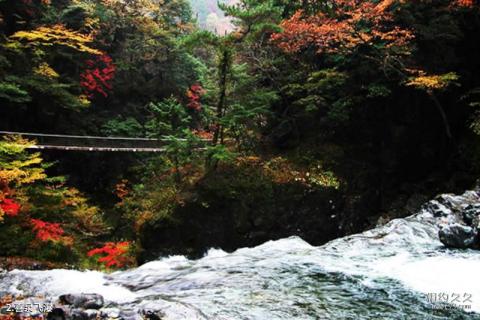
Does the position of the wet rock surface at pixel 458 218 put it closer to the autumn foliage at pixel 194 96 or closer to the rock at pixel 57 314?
the rock at pixel 57 314

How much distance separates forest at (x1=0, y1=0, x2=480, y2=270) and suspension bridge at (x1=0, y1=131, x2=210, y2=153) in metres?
0.73

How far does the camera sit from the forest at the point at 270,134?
12.2 m

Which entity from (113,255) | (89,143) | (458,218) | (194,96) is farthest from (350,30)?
(194,96)

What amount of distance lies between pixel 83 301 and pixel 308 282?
3330 mm

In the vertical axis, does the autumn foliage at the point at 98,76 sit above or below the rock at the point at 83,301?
above

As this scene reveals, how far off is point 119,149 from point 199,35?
7745 mm

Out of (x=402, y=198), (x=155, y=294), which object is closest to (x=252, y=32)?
(x=402, y=198)

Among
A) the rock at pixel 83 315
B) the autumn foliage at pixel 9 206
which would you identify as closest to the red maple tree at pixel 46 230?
the autumn foliage at pixel 9 206

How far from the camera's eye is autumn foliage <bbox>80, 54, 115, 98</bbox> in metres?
19.3

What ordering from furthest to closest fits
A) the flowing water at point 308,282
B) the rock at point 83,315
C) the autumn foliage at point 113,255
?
the autumn foliage at point 113,255, the flowing water at point 308,282, the rock at point 83,315

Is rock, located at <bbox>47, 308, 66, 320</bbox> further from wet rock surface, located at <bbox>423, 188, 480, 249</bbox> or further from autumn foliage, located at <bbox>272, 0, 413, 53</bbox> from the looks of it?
autumn foliage, located at <bbox>272, 0, 413, 53</bbox>

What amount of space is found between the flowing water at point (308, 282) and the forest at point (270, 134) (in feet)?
13.6

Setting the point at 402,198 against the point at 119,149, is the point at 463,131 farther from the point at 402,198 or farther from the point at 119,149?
the point at 119,149

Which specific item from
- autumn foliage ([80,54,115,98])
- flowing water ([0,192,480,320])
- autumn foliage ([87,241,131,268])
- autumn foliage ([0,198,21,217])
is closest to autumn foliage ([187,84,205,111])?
autumn foliage ([80,54,115,98])
